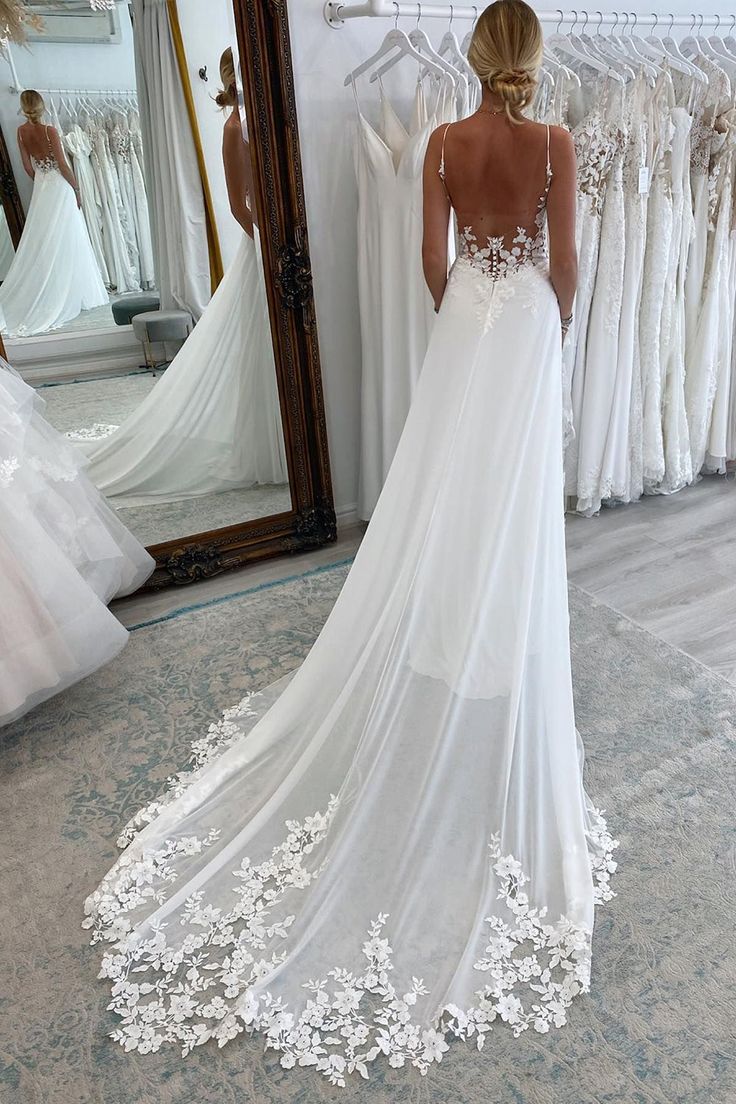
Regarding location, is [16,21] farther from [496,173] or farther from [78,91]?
[496,173]

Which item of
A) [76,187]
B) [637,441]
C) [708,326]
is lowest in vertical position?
[637,441]

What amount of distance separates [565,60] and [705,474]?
6.17 ft

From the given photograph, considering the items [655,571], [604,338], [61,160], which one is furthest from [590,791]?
[61,160]

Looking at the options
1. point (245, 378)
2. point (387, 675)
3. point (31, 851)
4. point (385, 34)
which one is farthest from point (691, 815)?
point (385, 34)

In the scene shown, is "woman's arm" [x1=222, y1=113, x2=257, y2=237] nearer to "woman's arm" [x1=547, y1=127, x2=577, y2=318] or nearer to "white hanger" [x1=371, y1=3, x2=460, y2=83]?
"white hanger" [x1=371, y1=3, x2=460, y2=83]

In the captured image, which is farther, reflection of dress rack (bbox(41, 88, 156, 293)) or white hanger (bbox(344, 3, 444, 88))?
white hanger (bbox(344, 3, 444, 88))

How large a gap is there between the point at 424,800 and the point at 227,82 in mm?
2335

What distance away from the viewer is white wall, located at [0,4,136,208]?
7.97 feet

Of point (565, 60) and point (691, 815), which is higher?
point (565, 60)

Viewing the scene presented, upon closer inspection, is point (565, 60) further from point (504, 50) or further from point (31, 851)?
point (31, 851)

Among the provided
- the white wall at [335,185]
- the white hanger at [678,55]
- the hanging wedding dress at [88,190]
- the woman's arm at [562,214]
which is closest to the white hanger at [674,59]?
the white hanger at [678,55]

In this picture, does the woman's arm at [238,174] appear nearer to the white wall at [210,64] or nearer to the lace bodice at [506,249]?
the white wall at [210,64]

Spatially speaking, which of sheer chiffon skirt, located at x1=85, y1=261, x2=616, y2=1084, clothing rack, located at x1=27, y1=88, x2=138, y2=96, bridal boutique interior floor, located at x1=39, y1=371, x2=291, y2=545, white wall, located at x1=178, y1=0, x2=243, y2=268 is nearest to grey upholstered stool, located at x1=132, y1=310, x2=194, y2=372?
bridal boutique interior floor, located at x1=39, y1=371, x2=291, y2=545

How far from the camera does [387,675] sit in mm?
1854
